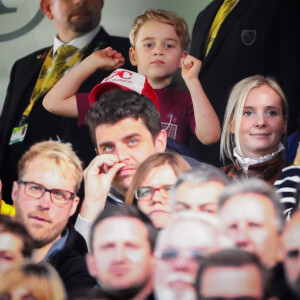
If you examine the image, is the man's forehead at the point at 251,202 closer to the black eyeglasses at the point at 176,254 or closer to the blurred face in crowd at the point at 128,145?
the black eyeglasses at the point at 176,254

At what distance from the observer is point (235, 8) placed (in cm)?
248

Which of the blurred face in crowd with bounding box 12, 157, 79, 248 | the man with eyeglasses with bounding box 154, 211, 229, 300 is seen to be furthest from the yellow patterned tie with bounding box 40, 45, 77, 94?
the man with eyeglasses with bounding box 154, 211, 229, 300

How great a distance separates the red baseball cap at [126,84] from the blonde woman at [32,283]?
67cm

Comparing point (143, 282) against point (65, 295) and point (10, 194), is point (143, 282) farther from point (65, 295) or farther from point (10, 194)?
point (10, 194)

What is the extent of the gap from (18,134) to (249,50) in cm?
91

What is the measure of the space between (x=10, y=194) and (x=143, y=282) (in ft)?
2.42

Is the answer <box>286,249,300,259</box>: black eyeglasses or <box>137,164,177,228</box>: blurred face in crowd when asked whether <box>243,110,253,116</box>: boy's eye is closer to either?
<box>137,164,177,228</box>: blurred face in crowd

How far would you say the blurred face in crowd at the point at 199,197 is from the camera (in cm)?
205

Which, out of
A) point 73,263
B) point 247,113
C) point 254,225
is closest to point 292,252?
point 254,225

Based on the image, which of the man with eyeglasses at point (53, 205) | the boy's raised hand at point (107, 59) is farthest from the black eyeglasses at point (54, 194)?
the boy's raised hand at point (107, 59)

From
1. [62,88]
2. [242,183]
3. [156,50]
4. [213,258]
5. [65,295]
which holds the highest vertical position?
[156,50]

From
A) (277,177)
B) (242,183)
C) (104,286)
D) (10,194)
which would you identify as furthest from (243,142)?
(10,194)

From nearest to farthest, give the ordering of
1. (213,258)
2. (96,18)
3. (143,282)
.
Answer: (213,258) → (143,282) → (96,18)

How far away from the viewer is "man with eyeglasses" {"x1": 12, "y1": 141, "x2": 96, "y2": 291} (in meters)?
2.30
